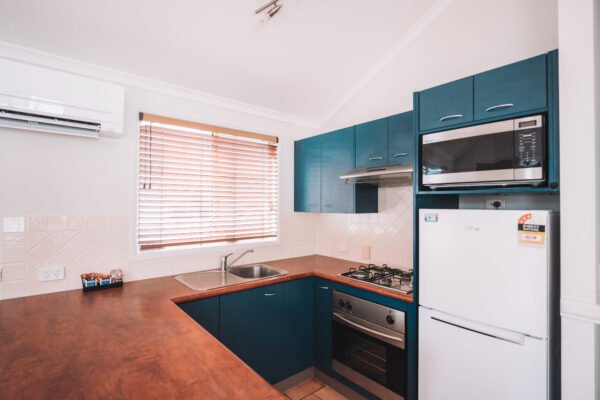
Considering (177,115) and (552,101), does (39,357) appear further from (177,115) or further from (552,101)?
(552,101)

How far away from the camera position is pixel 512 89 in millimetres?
1556

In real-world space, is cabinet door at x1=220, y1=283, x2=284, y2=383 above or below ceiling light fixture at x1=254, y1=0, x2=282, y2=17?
below

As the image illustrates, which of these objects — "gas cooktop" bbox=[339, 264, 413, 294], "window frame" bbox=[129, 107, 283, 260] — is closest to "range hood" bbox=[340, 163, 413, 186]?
"gas cooktop" bbox=[339, 264, 413, 294]

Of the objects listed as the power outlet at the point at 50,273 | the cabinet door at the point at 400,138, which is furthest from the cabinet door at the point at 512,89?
the power outlet at the point at 50,273

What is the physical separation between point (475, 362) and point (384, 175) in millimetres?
1246

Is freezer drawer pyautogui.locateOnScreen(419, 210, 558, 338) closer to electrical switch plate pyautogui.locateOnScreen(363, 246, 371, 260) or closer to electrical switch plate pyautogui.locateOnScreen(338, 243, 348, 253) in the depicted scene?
electrical switch plate pyautogui.locateOnScreen(363, 246, 371, 260)

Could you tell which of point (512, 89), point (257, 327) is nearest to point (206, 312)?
point (257, 327)

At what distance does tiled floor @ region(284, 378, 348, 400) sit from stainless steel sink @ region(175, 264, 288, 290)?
3.03ft

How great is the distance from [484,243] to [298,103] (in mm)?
2167

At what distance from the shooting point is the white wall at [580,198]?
1.31 metres

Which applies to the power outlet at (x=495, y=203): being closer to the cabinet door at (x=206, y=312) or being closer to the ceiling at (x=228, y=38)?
the ceiling at (x=228, y=38)

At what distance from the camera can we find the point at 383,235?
275cm

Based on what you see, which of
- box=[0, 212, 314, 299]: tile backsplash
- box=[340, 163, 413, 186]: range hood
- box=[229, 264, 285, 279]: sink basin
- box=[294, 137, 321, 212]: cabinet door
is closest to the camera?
box=[0, 212, 314, 299]: tile backsplash

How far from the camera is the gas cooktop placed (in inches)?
82.9
